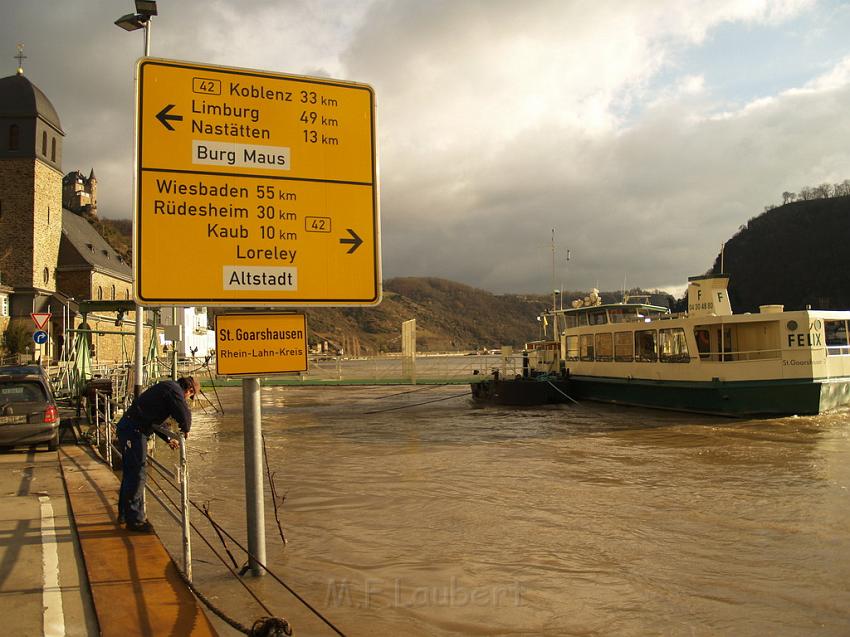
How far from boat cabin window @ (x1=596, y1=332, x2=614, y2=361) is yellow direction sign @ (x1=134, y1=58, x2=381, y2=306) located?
25221 mm

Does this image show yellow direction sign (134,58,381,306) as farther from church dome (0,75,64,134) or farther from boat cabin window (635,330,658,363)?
church dome (0,75,64,134)

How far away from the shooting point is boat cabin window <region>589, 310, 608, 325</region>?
2978 cm

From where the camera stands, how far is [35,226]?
5922cm

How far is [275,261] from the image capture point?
4.49m

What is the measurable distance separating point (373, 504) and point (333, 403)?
22952 millimetres

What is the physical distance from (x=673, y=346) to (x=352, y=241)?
2259 centimetres

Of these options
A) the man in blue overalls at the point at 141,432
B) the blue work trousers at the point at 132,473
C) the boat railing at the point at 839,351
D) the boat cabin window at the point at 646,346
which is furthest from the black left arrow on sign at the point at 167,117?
the boat cabin window at the point at 646,346

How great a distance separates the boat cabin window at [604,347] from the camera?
1121 inches

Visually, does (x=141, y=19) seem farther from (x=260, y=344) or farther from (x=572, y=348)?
(x=572, y=348)

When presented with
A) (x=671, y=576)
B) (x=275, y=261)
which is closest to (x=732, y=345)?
(x=671, y=576)

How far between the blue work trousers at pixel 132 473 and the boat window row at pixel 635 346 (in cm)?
2138

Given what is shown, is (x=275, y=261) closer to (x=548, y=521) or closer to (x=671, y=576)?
(x=671, y=576)

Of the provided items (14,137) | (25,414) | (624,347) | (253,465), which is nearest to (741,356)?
(624,347)

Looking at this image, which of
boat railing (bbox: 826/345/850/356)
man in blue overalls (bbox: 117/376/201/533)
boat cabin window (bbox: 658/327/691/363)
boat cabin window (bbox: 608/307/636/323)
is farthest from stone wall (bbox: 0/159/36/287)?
man in blue overalls (bbox: 117/376/201/533)
